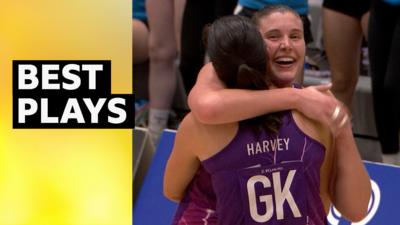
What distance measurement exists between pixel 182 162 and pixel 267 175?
0.16 meters

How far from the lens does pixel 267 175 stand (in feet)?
3.85

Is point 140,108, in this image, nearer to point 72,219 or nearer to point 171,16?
point 171,16

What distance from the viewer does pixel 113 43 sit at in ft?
7.16

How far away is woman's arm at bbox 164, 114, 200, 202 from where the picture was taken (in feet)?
3.94

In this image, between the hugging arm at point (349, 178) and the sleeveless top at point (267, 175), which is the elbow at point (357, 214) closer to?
the hugging arm at point (349, 178)

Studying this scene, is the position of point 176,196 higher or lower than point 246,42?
lower

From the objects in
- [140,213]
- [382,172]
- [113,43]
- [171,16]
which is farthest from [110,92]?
[382,172]

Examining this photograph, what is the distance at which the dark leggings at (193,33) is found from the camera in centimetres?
256

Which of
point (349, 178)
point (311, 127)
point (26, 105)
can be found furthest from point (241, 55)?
point (26, 105)

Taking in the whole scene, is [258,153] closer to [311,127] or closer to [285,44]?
[311,127]

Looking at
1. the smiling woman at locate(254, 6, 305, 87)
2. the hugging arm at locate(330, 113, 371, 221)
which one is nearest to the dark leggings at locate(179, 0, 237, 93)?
the smiling woman at locate(254, 6, 305, 87)

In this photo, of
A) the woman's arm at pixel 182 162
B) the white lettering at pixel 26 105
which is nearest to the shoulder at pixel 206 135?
the woman's arm at pixel 182 162

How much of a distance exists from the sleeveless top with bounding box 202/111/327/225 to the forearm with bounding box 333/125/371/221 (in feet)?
0.16

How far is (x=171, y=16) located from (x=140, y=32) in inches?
9.5
